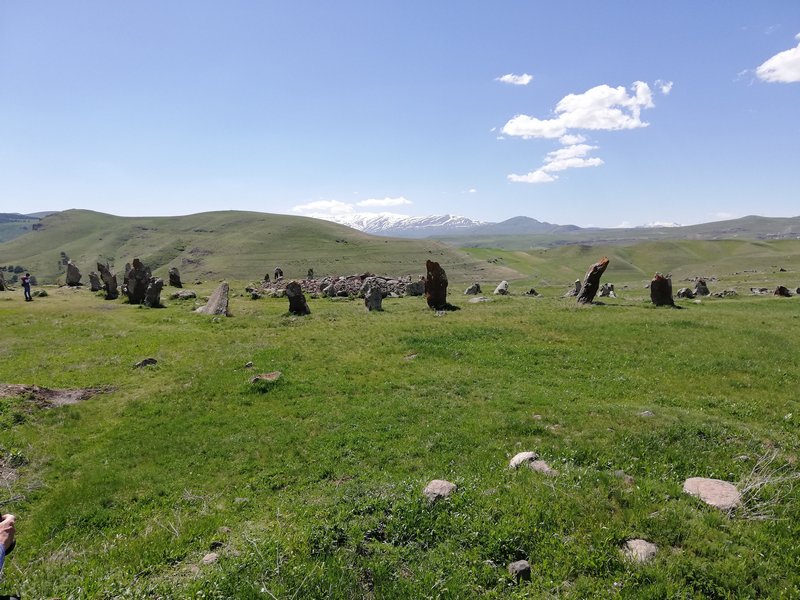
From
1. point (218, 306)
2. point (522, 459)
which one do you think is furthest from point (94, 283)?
point (522, 459)

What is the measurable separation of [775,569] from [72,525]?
1604 centimetres

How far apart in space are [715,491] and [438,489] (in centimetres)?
662

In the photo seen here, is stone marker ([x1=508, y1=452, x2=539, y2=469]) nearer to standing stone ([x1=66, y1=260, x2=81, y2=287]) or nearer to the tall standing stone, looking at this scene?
the tall standing stone

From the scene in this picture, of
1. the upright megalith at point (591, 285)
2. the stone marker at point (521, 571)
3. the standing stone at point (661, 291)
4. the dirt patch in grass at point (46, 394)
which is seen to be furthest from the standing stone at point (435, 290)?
the stone marker at point (521, 571)

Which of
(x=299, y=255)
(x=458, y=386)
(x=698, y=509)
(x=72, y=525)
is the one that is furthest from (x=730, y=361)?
(x=299, y=255)

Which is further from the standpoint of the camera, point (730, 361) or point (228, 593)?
point (730, 361)

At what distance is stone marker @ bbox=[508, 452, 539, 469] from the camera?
1279 cm

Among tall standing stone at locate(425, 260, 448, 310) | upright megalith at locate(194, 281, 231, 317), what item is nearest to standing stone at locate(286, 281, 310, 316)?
upright megalith at locate(194, 281, 231, 317)

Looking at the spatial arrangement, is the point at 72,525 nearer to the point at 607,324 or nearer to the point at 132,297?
the point at 607,324

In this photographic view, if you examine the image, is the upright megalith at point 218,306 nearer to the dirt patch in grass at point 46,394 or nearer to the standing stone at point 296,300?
the standing stone at point 296,300

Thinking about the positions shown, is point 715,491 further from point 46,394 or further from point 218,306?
point 218,306

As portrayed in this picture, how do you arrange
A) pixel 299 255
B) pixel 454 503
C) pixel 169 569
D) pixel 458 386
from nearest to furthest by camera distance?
1. pixel 169 569
2. pixel 454 503
3. pixel 458 386
4. pixel 299 255

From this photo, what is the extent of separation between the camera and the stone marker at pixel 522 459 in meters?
12.8

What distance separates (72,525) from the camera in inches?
474
